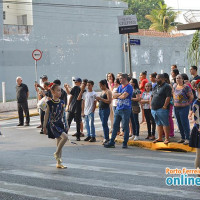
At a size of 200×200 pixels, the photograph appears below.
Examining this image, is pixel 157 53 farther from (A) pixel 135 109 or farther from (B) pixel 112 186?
(B) pixel 112 186

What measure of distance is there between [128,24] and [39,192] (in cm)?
966

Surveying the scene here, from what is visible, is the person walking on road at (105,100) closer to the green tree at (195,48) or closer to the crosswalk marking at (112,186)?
the crosswalk marking at (112,186)

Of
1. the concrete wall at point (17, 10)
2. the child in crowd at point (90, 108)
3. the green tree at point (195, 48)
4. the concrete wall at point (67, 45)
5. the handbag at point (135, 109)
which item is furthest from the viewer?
the concrete wall at point (17, 10)

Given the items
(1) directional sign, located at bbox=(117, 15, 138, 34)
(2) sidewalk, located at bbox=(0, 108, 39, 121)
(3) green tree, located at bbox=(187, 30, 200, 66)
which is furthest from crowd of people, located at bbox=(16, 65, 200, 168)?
(2) sidewalk, located at bbox=(0, 108, 39, 121)

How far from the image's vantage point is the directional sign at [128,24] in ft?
54.6

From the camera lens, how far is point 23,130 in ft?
58.9

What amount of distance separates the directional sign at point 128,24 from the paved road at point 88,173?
13.7ft

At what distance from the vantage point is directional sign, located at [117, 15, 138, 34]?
1666cm

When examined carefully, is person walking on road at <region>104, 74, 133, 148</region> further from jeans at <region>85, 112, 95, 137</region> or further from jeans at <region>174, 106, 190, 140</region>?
jeans at <region>85, 112, 95, 137</region>

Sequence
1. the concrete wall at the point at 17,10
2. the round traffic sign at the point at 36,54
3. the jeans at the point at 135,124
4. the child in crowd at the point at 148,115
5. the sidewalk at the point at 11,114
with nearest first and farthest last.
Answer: the jeans at the point at 135,124 < the child in crowd at the point at 148,115 < the sidewalk at the point at 11,114 < the round traffic sign at the point at 36,54 < the concrete wall at the point at 17,10

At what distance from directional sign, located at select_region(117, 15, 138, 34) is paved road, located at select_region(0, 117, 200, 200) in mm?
4166

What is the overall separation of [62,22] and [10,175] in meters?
26.6

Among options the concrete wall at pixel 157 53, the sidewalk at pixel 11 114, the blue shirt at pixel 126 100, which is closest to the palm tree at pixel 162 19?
the concrete wall at pixel 157 53

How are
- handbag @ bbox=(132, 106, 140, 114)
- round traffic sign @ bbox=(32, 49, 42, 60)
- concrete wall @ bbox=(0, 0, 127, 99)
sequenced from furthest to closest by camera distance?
concrete wall @ bbox=(0, 0, 127, 99), round traffic sign @ bbox=(32, 49, 42, 60), handbag @ bbox=(132, 106, 140, 114)
